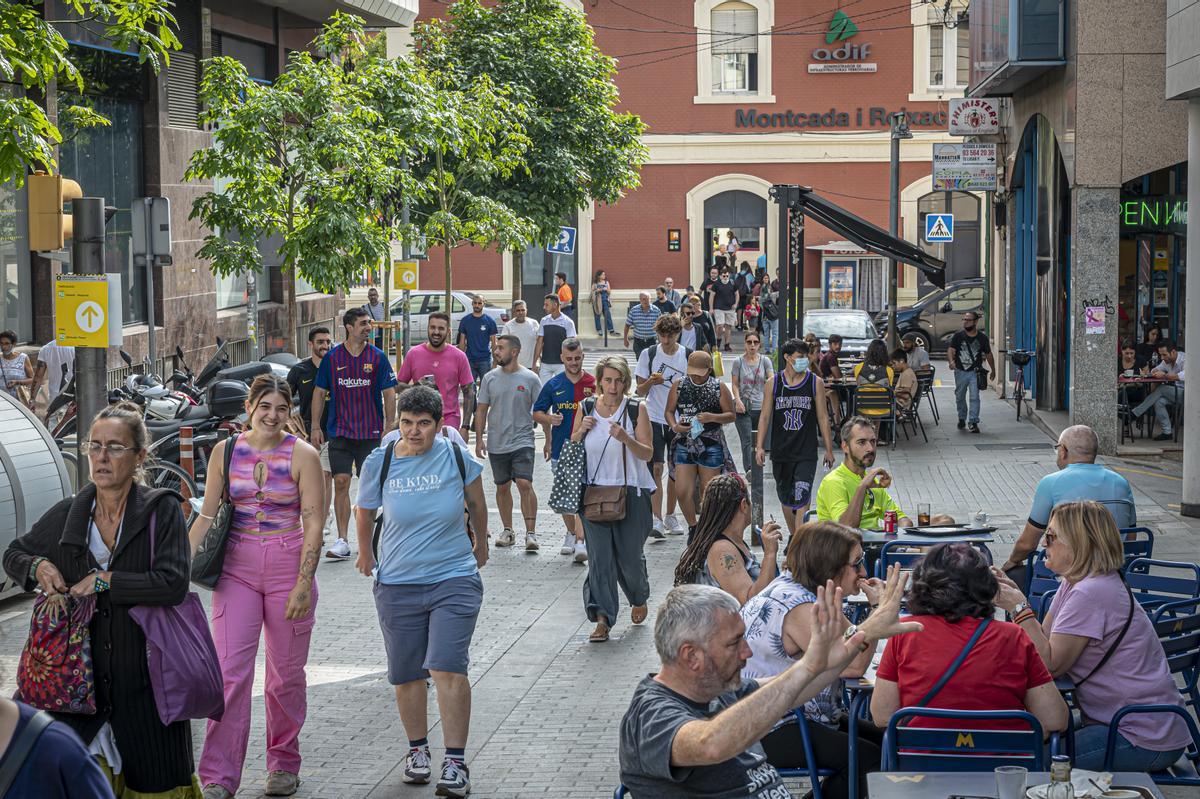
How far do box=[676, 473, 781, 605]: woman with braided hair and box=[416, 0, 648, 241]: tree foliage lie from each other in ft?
82.4

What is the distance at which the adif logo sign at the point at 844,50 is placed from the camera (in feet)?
142

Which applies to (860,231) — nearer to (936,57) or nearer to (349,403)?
(349,403)

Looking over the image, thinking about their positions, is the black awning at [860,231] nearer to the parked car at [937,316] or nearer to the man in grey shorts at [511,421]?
the man in grey shorts at [511,421]

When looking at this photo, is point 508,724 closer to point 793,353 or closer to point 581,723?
point 581,723

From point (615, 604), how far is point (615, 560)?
0.30 meters

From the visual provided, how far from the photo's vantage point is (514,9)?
111 ft

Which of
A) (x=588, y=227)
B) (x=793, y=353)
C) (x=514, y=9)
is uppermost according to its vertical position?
(x=514, y=9)

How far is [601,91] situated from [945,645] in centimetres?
2957

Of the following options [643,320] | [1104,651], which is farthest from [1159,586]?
[643,320]

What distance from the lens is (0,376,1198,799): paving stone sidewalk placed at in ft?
24.6

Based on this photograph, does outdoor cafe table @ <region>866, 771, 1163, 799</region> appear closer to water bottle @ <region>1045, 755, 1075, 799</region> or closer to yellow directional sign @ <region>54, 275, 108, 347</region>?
water bottle @ <region>1045, 755, 1075, 799</region>

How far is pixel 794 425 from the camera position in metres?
12.9

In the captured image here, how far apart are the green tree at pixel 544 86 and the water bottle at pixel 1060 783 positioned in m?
27.9

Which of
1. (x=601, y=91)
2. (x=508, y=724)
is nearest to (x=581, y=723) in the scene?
(x=508, y=724)
